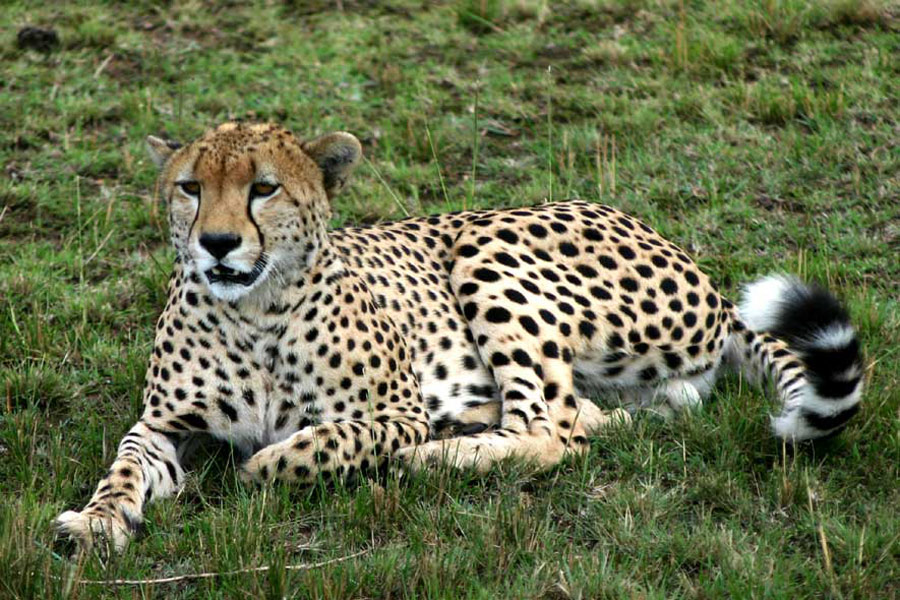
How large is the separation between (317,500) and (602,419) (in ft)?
3.22

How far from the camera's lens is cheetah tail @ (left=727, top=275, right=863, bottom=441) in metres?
3.45

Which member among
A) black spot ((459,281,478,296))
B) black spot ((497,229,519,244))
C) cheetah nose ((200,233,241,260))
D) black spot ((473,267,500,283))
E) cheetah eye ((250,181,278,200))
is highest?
cheetah eye ((250,181,278,200))

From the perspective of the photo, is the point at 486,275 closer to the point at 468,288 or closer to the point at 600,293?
the point at 468,288

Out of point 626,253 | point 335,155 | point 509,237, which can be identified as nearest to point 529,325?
point 509,237

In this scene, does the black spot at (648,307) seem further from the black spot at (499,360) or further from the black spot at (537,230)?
the black spot at (499,360)

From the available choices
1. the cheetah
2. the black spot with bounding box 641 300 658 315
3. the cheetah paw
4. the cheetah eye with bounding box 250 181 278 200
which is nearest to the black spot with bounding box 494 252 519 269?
the cheetah

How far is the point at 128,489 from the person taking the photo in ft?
11.4

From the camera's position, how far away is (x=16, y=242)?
548cm

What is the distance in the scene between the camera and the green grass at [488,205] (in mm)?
3217

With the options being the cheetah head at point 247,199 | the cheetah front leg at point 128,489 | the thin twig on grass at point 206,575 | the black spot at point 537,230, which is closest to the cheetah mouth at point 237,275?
the cheetah head at point 247,199

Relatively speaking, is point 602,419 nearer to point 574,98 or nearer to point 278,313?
point 278,313

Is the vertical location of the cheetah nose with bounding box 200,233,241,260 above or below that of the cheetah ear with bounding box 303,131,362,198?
below

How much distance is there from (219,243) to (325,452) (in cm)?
65

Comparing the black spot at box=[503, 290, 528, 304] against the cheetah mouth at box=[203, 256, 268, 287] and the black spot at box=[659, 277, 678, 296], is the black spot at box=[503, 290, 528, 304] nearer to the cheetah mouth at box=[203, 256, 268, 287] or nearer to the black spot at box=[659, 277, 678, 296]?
the black spot at box=[659, 277, 678, 296]
